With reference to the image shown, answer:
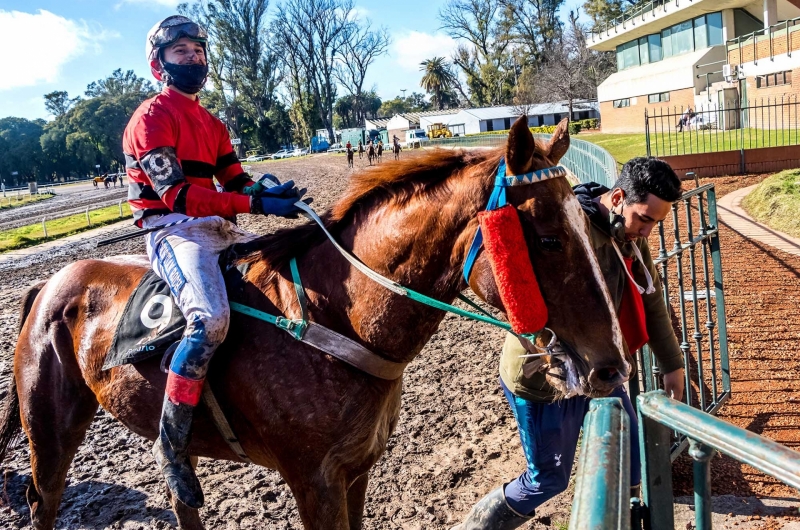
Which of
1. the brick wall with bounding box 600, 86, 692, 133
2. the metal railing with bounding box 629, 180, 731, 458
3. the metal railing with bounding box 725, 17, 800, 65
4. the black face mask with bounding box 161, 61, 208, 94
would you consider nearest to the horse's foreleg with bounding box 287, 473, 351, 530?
the metal railing with bounding box 629, 180, 731, 458

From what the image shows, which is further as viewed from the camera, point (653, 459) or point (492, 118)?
point (492, 118)

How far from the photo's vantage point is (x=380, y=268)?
255cm

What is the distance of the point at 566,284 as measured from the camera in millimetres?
2145

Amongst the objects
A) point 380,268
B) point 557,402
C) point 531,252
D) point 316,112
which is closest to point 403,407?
point 557,402

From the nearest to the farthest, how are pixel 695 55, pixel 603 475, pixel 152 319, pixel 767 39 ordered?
pixel 603 475, pixel 152 319, pixel 767 39, pixel 695 55

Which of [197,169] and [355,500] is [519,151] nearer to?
[197,169]

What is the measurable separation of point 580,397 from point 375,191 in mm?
1403

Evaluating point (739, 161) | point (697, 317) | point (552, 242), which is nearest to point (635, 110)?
point (739, 161)

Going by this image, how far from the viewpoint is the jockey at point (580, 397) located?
2.93 meters

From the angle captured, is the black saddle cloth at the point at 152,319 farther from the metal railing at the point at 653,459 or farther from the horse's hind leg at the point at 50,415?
the metal railing at the point at 653,459

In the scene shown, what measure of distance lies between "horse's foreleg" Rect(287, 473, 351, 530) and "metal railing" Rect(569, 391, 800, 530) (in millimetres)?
1198

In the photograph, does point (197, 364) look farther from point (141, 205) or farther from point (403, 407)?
point (403, 407)

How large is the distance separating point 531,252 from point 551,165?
0.38 meters

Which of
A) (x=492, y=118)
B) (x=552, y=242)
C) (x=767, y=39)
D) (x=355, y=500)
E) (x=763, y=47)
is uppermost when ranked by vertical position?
(x=492, y=118)
